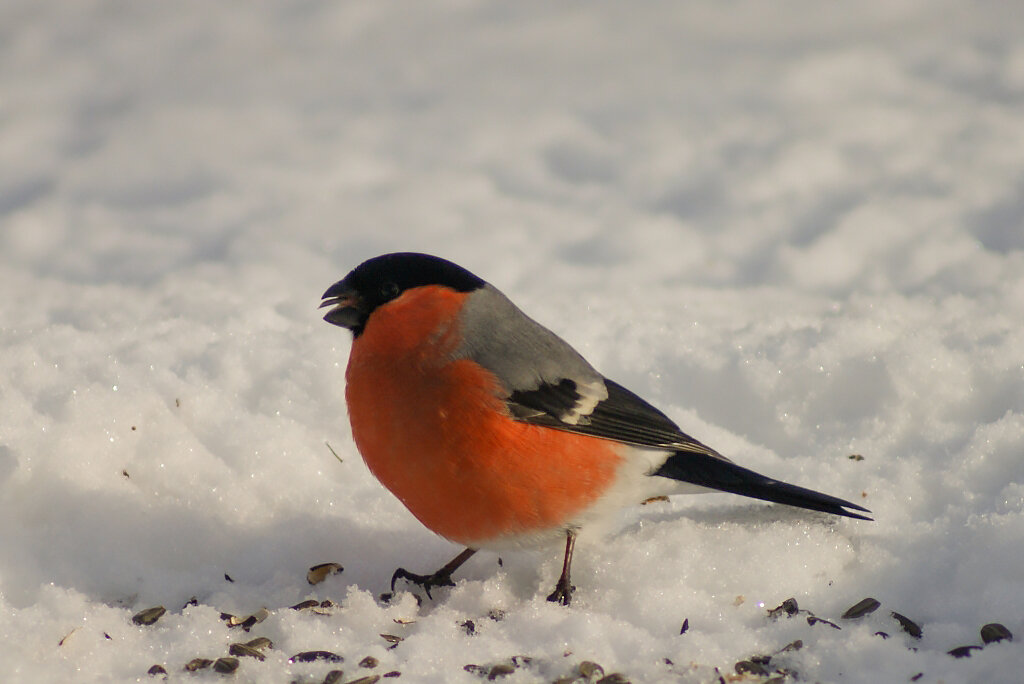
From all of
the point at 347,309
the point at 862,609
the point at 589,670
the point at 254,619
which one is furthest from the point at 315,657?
the point at 862,609

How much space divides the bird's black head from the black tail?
110 centimetres

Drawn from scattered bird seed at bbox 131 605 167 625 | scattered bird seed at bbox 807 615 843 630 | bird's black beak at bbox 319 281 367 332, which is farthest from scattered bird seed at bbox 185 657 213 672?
scattered bird seed at bbox 807 615 843 630

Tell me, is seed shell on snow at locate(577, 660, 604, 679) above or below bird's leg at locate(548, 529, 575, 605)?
below

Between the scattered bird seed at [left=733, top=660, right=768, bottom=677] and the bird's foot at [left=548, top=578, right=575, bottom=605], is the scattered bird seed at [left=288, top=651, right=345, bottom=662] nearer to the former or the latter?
the bird's foot at [left=548, top=578, right=575, bottom=605]

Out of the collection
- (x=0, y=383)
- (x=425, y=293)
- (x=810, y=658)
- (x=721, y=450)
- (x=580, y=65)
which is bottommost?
(x=810, y=658)

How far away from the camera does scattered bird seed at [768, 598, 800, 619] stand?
10.8 feet

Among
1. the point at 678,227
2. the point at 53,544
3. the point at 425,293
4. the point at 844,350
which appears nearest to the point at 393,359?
the point at 425,293

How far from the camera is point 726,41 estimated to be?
9320 mm

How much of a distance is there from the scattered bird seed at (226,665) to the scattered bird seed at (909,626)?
6.42ft

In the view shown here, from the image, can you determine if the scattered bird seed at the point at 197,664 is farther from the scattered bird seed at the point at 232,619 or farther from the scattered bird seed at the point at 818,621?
the scattered bird seed at the point at 818,621

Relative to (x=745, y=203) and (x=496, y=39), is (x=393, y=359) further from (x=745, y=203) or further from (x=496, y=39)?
(x=496, y=39)

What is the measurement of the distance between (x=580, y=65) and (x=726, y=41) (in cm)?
128

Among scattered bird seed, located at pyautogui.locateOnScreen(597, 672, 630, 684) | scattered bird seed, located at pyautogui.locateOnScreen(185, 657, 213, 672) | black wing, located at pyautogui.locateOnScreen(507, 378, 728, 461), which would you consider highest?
black wing, located at pyautogui.locateOnScreen(507, 378, 728, 461)

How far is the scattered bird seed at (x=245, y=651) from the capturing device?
308 centimetres
